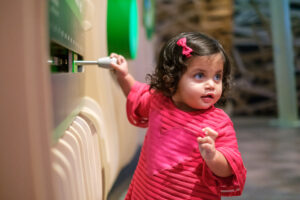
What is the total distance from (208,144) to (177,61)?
0.23 m

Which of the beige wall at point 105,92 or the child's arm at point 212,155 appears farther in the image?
the beige wall at point 105,92

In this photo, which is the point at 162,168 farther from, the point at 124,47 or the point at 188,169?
the point at 124,47

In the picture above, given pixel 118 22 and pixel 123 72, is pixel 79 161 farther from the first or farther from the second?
pixel 118 22

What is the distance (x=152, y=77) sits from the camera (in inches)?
37.9

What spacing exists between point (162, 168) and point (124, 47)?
472 millimetres

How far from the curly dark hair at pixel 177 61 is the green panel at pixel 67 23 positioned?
21cm

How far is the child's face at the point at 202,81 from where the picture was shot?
829mm

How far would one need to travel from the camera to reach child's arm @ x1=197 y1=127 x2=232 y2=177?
74 centimetres

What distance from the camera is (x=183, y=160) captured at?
2.74 feet

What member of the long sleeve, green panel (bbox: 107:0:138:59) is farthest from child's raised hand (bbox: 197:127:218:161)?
green panel (bbox: 107:0:138:59)

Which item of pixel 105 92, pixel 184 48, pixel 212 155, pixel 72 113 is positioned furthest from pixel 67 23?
pixel 105 92

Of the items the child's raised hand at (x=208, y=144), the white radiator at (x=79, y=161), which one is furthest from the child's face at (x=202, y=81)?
the white radiator at (x=79, y=161)

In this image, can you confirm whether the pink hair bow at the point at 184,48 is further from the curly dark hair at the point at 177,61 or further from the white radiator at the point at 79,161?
the white radiator at the point at 79,161

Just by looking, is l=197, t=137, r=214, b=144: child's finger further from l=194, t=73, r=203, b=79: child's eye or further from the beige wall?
the beige wall
